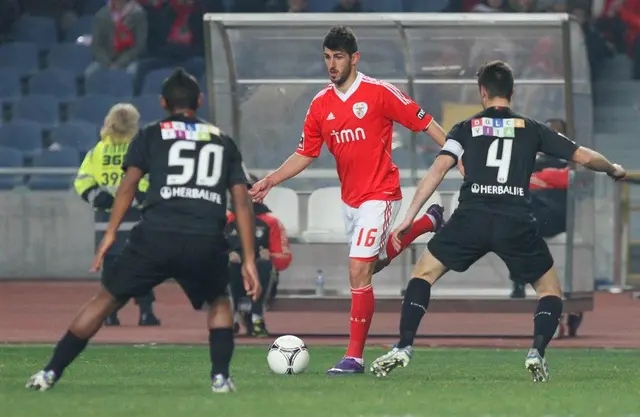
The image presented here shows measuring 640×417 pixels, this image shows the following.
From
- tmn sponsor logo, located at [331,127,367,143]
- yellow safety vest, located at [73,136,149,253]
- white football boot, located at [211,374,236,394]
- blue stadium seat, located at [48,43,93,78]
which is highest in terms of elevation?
blue stadium seat, located at [48,43,93,78]

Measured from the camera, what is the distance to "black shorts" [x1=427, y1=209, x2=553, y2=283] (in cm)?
995

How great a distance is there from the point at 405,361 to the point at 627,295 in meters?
10.7

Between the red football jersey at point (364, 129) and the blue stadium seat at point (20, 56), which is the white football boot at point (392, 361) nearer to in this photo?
the red football jersey at point (364, 129)

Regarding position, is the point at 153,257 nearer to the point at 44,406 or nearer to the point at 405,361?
the point at 44,406

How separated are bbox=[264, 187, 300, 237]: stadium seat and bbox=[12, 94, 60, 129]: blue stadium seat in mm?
8530

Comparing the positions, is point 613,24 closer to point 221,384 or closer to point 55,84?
point 55,84

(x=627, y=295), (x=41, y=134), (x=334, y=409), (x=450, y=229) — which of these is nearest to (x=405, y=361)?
(x=450, y=229)

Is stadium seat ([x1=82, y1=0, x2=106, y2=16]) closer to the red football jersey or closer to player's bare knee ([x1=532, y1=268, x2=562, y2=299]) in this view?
the red football jersey

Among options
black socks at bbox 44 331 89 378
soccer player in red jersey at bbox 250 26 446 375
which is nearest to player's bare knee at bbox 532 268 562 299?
soccer player in red jersey at bbox 250 26 446 375

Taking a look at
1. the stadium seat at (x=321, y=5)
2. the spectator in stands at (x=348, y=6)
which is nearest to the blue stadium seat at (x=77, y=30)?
the stadium seat at (x=321, y=5)

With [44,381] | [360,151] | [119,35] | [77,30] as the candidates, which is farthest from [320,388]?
[77,30]

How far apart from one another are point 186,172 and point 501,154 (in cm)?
223

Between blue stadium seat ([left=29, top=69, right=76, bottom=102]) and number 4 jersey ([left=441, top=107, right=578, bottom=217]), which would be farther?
blue stadium seat ([left=29, top=69, right=76, bottom=102])

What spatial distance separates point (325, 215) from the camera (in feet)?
51.3
